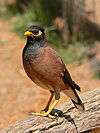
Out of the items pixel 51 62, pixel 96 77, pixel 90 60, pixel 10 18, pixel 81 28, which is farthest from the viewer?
pixel 10 18

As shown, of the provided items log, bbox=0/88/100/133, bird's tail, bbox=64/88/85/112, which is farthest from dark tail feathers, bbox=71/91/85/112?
log, bbox=0/88/100/133

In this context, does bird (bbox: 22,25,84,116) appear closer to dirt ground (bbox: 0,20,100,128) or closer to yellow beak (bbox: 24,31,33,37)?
yellow beak (bbox: 24,31,33,37)

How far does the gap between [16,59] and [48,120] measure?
4963 mm

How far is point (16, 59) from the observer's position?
34.5ft

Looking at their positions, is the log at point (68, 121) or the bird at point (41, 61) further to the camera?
the log at point (68, 121)

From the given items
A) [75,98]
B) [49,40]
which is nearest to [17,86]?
[49,40]

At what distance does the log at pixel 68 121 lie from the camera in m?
5.57

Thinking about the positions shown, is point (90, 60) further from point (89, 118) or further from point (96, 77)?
point (89, 118)

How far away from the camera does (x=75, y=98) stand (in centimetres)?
568

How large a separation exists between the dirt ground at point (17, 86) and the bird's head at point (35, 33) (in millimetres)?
3286

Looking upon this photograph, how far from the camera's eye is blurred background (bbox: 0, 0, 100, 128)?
9.14m

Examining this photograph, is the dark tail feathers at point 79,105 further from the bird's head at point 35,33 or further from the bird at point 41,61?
the bird's head at point 35,33

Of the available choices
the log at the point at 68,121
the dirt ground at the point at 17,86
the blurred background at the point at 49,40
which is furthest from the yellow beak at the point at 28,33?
the blurred background at the point at 49,40

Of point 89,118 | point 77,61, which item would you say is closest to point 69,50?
point 77,61
